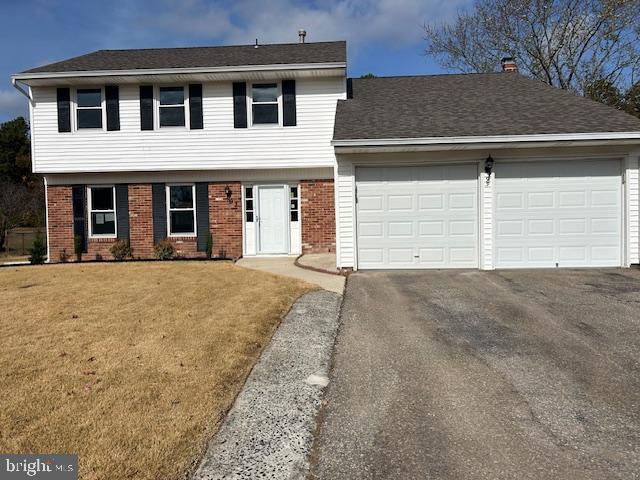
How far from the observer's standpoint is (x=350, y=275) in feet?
34.3

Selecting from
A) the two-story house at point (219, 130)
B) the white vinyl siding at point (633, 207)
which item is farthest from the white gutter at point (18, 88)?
the white vinyl siding at point (633, 207)

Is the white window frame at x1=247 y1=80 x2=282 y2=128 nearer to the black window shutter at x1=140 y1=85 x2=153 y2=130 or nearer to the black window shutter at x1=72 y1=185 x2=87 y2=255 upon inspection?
the black window shutter at x1=140 y1=85 x2=153 y2=130

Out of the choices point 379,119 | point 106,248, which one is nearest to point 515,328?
point 379,119

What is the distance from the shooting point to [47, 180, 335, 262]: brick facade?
14.1 meters

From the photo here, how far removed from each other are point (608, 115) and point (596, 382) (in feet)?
29.2

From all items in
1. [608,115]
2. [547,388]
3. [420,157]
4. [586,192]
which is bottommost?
[547,388]

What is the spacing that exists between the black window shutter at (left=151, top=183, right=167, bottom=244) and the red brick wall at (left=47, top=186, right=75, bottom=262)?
2.67 m

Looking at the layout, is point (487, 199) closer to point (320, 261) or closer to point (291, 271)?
point (320, 261)

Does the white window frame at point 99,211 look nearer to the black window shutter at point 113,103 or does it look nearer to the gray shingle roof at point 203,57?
the black window shutter at point 113,103

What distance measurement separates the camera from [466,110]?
12.1m

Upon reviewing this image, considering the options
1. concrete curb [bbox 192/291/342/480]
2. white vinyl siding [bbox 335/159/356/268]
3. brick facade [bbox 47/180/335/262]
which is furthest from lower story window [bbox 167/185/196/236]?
concrete curb [bbox 192/291/342/480]

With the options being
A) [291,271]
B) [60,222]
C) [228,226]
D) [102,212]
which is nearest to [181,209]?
[228,226]

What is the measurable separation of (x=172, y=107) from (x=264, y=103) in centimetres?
278

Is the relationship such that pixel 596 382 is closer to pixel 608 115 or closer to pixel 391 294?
pixel 391 294
